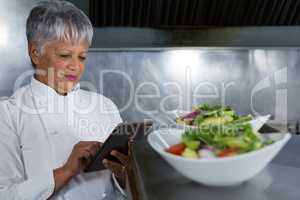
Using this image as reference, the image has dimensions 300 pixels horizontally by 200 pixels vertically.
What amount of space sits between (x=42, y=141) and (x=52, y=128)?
8 centimetres

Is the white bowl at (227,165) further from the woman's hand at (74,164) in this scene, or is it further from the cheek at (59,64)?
the cheek at (59,64)

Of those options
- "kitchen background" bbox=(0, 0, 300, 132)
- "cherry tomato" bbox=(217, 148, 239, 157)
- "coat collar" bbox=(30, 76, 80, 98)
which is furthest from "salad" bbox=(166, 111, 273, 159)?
"kitchen background" bbox=(0, 0, 300, 132)

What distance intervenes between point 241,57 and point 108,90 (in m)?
0.99

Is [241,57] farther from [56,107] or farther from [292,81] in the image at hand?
[56,107]

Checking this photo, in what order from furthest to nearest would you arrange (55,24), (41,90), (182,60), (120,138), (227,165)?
(182,60) → (41,90) → (55,24) → (120,138) → (227,165)

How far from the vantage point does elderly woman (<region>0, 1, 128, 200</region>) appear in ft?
4.51

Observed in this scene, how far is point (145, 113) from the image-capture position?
292 cm

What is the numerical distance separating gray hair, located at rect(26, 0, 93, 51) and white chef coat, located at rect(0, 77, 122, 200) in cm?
19

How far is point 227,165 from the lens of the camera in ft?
2.30

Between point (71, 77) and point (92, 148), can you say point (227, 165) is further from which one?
point (71, 77)

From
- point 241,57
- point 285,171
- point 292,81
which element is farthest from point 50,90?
point 292,81

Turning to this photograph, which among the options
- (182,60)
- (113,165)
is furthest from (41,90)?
(182,60)

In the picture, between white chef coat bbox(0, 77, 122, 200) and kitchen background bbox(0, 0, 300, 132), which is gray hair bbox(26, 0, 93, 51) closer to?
white chef coat bbox(0, 77, 122, 200)

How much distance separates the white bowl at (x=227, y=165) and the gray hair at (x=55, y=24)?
0.83 meters
